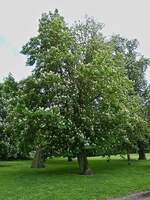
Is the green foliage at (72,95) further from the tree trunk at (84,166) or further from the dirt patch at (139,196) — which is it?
the dirt patch at (139,196)

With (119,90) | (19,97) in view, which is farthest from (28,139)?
(119,90)

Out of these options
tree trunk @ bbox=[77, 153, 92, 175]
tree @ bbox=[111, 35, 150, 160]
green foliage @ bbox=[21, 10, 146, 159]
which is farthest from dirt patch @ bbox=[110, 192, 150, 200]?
tree @ bbox=[111, 35, 150, 160]

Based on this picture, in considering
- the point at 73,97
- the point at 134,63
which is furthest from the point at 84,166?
the point at 134,63

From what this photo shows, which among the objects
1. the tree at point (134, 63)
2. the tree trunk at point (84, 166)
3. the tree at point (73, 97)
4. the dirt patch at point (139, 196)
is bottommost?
the dirt patch at point (139, 196)

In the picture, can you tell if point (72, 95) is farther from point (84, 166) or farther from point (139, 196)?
point (139, 196)

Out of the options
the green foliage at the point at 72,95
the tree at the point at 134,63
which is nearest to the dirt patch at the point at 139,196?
the green foliage at the point at 72,95

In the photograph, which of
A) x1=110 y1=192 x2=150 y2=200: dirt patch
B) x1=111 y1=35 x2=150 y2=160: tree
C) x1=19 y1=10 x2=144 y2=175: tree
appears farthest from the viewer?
x1=111 y1=35 x2=150 y2=160: tree

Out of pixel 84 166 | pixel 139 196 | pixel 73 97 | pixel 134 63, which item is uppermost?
pixel 134 63

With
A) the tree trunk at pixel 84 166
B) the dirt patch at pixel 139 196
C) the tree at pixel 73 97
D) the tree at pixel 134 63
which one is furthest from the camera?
the tree at pixel 134 63

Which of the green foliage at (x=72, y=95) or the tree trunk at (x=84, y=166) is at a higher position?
the green foliage at (x=72, y=95)

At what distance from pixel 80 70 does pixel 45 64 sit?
2930mm

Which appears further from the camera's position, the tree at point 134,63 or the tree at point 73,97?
the tree at point 134,63

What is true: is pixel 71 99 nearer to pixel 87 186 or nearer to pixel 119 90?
pixel 119 90

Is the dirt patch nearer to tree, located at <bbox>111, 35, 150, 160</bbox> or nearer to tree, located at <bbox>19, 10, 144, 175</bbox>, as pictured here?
tree, located at <bbox>19, 10, 144, 175</bbox>
